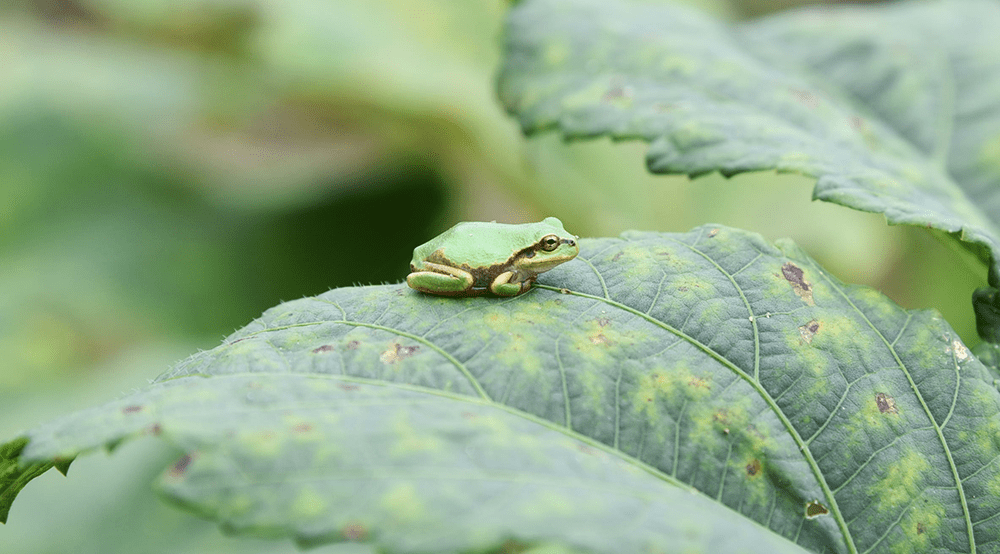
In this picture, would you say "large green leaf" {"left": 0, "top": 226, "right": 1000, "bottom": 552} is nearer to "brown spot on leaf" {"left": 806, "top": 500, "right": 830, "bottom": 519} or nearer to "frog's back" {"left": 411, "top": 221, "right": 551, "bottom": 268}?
"brown spot on leaf" {"left": 806, "top": 500, "right": 830, "bottom": 519}

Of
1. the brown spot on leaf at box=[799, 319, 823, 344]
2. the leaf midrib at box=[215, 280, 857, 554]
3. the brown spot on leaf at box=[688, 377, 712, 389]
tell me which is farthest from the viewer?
the brown spot on leaf at box=[799, 319, 823, 344]

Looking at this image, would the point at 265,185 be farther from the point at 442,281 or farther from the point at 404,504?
the point at 404,504

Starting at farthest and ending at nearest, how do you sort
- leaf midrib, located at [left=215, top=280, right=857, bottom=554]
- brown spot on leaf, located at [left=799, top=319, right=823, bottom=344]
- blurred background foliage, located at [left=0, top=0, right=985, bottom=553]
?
1. blurred background foliage, located at [left=0, top=0, right=985, bottom=553]
2. brown spot on leaf, located at [left=799, top=319, right=823, bottom=344]
3. leaf midrib, located at [left=215, top=280, right=857, bottom=554]

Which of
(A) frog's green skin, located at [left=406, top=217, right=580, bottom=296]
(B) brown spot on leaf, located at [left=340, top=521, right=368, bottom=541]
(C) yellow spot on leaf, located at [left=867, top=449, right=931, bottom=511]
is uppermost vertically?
(A) frog's green skin, located at [left=406, top=217, right=580, bottom=296]

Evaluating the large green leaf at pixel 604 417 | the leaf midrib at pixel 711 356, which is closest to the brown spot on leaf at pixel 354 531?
the large green leaf at pixel 604 417

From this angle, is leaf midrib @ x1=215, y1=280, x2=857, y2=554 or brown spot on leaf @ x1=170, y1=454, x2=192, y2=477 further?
leaf midrib @ x1=215, y1=280, x2=857, y2=554

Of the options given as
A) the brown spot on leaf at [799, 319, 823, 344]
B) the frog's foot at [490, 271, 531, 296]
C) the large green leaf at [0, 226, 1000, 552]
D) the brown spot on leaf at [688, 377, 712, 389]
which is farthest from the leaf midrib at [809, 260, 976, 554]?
the frog's foot at [490, 271, 531, 296]

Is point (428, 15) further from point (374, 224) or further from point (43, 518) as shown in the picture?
point (43, 518)

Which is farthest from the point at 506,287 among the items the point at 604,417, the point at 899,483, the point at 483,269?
the point at 899,483
